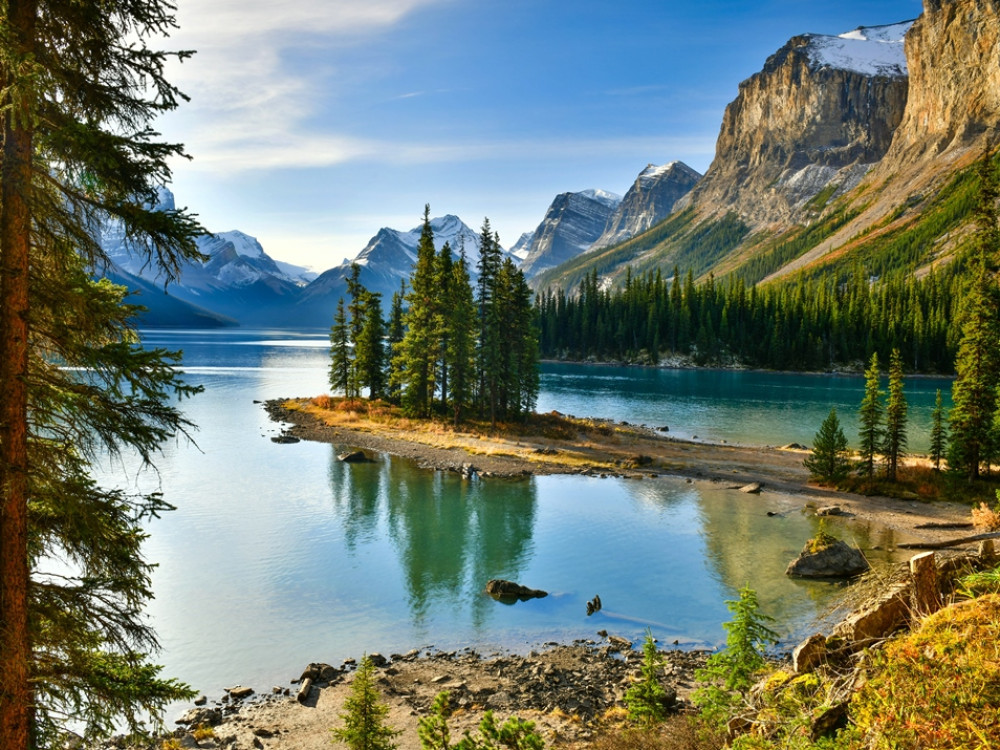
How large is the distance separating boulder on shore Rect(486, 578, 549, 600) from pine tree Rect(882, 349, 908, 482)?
89.6 feet

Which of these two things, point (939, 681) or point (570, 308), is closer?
point (939, 681)

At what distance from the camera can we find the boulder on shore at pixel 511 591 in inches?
1003

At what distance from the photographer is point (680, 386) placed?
4557 inches

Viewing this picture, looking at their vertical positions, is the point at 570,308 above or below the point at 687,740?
above

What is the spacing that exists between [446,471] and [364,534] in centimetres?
1440

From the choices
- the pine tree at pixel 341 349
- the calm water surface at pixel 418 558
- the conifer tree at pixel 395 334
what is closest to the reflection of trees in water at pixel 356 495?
the calm water surface at pixel 418 558

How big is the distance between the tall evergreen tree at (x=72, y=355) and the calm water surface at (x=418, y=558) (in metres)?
7.49

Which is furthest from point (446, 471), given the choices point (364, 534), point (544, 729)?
point (544, 729)

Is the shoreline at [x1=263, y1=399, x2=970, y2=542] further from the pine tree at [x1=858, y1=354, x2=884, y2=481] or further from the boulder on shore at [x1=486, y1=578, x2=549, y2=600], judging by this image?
the boulder on shore at [x1=486, y1=578, x2=549, y2=600]

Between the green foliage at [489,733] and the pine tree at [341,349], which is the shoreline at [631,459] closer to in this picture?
the pine tree at [341,349]

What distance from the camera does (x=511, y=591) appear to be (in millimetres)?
25594

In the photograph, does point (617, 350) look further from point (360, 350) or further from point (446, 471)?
point (446, 471)

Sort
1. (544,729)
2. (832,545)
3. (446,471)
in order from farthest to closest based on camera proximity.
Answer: (446,471) < (832,545) < (544,729)

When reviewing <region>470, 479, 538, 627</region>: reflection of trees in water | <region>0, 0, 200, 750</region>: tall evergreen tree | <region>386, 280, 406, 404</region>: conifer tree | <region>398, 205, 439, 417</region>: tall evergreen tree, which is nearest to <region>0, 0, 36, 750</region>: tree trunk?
<region>0, 0, 200, 750</region>: tall evergreen tree
